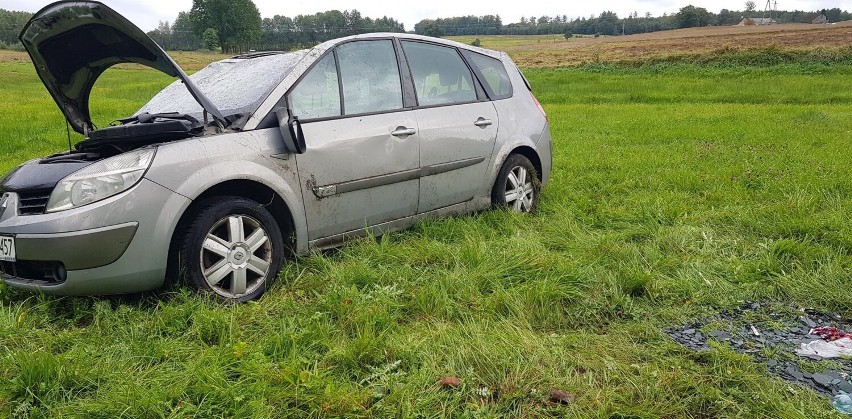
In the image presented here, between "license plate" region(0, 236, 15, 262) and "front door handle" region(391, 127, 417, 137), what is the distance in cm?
225

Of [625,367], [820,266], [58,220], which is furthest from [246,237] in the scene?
[820,266]

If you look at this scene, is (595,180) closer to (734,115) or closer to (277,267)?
(277,267)

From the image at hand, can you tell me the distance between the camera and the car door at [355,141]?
382cm

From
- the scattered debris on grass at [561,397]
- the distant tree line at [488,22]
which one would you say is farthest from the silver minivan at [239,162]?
the distant tree line at [488,22]

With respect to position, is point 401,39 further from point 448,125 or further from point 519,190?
point 519,190

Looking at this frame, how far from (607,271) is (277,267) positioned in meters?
2.00

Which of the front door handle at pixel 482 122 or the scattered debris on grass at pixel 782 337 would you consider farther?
the front door handle at pixel 482 122

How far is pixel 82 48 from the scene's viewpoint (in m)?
3.61

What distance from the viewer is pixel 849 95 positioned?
1852 cm

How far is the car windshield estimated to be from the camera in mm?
3843

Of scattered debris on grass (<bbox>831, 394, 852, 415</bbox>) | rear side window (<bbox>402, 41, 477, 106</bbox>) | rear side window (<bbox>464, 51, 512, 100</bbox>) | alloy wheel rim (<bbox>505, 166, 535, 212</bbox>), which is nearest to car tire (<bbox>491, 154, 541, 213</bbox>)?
alloy wheel rim (<bbox>505, 166, 535, 212</bbox>)

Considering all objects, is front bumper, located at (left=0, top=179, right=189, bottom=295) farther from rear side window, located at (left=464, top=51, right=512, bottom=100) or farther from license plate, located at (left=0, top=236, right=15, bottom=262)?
rear side window, located at (left=464, top=51, right=512, bottom=100)

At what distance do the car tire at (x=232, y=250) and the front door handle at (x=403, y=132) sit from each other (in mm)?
1064

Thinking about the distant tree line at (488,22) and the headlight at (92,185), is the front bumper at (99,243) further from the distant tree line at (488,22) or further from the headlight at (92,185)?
the distant tree line at (488,22)
